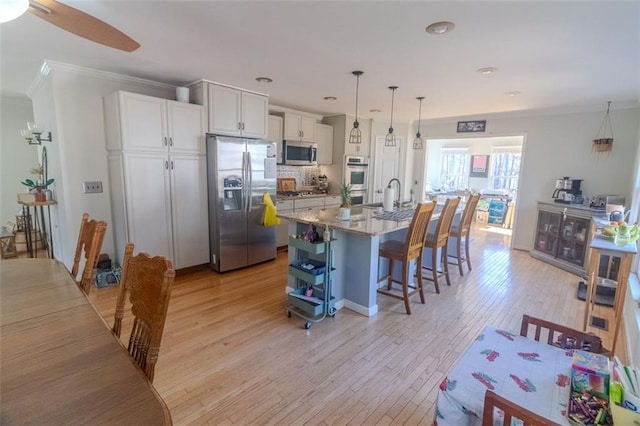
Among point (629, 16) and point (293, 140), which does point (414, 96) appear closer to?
point (293, 140)

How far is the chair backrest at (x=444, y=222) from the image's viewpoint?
3242mm

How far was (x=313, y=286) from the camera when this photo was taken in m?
2.92

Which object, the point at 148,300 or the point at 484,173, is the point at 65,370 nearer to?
→ the point at 148,300

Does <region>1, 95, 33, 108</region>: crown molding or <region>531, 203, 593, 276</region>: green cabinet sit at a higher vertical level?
<region>1, 95, 33, 108</region>: crown molding

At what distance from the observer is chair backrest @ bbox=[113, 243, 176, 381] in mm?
1041

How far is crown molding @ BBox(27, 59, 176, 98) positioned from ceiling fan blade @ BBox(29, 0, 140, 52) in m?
2.12

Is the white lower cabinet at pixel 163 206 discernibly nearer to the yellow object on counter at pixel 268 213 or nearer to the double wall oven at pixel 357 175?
the yellow object on counter at pixel 268 213

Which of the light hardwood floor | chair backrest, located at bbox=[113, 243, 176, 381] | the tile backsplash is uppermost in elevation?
the tile backsplash

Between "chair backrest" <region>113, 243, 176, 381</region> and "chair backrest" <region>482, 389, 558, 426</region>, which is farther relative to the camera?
"chair backrest" <region>113, 243, 176, 381</region>

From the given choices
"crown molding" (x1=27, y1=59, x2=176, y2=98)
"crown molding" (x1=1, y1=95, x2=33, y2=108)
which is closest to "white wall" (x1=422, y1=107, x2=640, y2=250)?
"crown molding" (x1=27, y1=59, x2=176, y2=98)

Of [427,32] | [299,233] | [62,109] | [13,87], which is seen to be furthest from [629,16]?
[13,87]

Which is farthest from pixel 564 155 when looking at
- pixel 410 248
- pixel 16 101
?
pixel 16 101

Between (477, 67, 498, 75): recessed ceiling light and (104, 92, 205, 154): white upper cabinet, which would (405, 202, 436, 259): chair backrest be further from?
(104, 92, 205, 154): white upper cabinet

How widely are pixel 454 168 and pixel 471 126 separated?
14.6 feet
